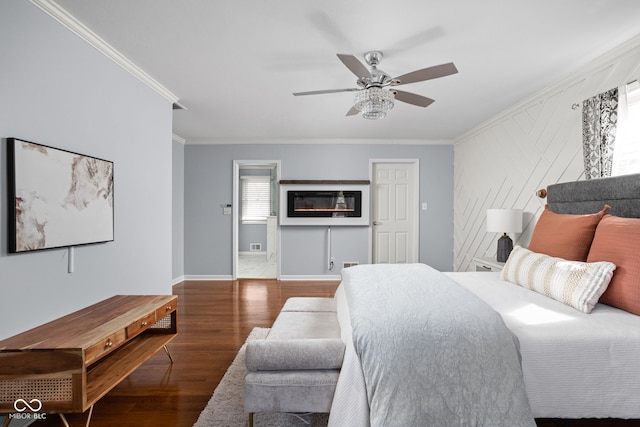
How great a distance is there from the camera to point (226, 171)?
5.25 m

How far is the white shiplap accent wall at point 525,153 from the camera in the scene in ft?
8.29

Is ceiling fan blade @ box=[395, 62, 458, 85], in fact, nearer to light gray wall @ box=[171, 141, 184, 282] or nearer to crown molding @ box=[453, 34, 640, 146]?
crown molding @ box=[453, 34, 640, 146]

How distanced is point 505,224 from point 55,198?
3.83m

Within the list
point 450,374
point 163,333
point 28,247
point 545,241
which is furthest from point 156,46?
point 545,241

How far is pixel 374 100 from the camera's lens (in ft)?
7.55

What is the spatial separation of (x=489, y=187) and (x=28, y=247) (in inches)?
182

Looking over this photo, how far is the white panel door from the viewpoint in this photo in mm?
5301

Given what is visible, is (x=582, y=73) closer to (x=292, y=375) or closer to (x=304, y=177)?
(x=292, y=375)

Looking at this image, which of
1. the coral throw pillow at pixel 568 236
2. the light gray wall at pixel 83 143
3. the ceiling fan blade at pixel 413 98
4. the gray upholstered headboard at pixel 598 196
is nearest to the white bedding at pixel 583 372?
the coral throw pillow at pixel 568 236

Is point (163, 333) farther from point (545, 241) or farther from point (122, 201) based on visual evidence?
point (545, 241)

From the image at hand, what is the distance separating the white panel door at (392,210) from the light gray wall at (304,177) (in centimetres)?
17

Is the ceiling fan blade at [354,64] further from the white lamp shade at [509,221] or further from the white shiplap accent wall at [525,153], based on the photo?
the white lamp shade at [509,221]

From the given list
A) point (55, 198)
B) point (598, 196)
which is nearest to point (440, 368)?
point (598, 196)

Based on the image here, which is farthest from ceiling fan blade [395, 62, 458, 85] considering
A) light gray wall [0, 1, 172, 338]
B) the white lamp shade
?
light gray wall [0, 1, 172, 338]
